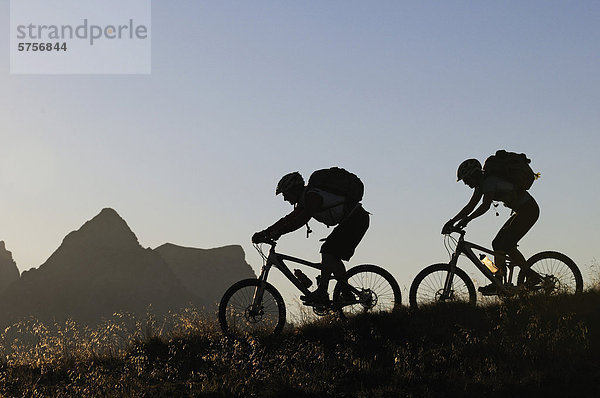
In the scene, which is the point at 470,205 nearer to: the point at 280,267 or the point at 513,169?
the point at 513,169

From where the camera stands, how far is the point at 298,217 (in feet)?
39.7

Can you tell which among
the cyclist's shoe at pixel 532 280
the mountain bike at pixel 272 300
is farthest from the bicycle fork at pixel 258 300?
the cyclist's shoe at pixel 532 280

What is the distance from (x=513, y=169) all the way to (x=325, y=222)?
3348mm

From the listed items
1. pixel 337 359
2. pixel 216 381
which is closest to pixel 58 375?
pixel 216 381

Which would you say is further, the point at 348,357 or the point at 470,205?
the point at 470,205

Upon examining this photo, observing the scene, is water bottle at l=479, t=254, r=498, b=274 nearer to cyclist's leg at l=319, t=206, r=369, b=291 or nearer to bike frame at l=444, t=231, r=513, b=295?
bike frame at l=444, t=231, r=513, b=295

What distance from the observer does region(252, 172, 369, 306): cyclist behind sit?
39.5 ft

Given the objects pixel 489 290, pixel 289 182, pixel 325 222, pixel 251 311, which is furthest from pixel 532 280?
pixel 251 311

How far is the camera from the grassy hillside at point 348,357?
28.5 ft

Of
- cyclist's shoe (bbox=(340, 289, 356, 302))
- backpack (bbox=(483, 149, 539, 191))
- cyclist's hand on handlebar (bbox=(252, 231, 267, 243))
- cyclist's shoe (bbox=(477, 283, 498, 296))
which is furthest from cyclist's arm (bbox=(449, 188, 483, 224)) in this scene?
cyclist's hand on handlebar (bbox=(252, 231, 267, 243))

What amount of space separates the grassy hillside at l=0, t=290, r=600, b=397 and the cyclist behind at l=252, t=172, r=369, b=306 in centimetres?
84

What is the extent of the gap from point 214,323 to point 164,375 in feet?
8.67

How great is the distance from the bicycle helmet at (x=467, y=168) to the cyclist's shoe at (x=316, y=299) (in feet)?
10.2

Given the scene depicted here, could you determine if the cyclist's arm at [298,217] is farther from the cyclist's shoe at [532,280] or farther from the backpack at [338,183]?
the cyclist's shoe at [532,280]
